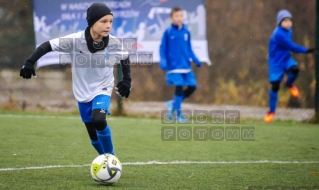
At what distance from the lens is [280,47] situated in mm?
10562

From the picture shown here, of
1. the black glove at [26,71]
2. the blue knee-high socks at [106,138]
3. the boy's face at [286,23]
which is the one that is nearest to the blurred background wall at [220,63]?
the boy's face at [286,23]

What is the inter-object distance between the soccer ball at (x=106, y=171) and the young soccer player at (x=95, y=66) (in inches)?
13.7

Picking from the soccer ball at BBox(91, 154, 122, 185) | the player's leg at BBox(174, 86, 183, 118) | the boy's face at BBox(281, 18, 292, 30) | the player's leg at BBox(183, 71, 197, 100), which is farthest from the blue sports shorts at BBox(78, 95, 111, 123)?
the boy's face at BBox(281, 18, 292, 30)

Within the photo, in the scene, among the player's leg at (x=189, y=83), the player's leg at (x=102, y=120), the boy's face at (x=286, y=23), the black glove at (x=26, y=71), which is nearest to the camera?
the black glove at (x=26, y=71)

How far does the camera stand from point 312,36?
12.0 meters

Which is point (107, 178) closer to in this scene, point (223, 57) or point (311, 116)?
point (311, 116)

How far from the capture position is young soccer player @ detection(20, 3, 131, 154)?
17.9 feet

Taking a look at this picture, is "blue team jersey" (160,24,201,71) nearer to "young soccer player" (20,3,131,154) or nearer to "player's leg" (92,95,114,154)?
"young soccer player" (20,3,131,154)

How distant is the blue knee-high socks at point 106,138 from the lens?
17.9 ft

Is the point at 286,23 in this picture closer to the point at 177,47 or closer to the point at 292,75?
the point at 292,75

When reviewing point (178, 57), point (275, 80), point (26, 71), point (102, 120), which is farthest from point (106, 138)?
point (275, 80)

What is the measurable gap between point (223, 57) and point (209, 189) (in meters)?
8.13

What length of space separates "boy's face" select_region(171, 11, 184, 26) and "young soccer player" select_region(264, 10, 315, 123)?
61.4 inches

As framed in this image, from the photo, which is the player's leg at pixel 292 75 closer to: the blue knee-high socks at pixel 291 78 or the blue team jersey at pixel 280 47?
the blue knee-high socks at pixel 291 78
